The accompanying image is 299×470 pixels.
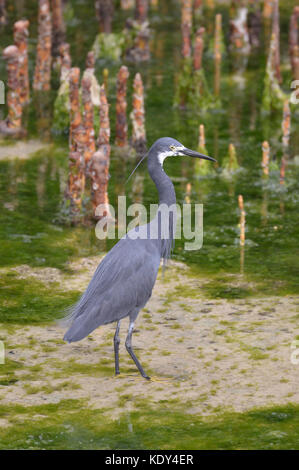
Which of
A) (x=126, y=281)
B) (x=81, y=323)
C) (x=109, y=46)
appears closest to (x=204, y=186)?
(x=126, y=281)

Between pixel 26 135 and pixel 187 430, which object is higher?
pixel 26 135

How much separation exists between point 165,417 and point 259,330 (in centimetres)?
268

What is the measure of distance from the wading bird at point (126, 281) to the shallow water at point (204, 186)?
2679 millimetres

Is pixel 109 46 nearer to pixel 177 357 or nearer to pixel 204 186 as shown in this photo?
pixel 204 186

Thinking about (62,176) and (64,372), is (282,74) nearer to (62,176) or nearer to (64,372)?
(62,176)

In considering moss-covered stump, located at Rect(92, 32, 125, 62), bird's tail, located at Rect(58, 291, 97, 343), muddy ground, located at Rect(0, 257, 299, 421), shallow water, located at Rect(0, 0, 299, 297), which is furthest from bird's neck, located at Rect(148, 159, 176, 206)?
moss-covered stump, located at Rect(92, 32, 125, 62)

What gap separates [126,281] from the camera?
12.6 meters

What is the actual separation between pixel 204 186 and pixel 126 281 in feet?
23.8

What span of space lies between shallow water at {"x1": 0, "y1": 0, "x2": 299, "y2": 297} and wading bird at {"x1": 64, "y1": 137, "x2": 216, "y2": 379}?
2.68 m

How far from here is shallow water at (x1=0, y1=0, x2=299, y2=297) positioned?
16500 mm

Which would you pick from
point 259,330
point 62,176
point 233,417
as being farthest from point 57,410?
point 62,176

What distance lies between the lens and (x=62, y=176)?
19.9 m

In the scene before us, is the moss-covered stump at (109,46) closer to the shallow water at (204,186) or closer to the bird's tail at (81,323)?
the shallow water at (204,186)

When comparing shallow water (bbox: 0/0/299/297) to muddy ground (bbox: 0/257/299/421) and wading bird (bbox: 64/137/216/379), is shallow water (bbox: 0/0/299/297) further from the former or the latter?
wading bird (bbox: 64/137/216/379)
